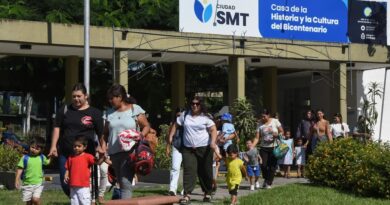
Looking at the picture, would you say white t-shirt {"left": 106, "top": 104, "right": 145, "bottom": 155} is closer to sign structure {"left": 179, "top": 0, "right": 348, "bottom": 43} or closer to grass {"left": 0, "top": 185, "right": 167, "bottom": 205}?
grass {"left": 0, "top": 185, "right": 167, "bottom": 205}

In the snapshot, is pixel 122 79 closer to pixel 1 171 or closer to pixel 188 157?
pixel 1 171

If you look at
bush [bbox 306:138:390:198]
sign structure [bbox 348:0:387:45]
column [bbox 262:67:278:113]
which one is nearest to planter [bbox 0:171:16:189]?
bush [bbox 306:138:390:198]

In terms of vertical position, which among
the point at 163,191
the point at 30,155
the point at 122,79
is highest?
the point at 122,79

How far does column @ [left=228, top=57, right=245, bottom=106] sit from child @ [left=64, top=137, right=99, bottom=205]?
12401mm

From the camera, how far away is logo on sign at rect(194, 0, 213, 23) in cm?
1901

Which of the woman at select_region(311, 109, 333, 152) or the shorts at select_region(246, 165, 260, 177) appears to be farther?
the woman at select_region(311, 109, 333, 152)

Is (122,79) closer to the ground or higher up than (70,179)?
higher up

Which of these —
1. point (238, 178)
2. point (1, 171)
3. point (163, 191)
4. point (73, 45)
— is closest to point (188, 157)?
point (238, 178)

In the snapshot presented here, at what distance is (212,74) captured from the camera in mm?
28219

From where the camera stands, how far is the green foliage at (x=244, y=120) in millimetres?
18531

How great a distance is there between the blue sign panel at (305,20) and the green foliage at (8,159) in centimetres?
845

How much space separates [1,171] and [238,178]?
5.64 metres

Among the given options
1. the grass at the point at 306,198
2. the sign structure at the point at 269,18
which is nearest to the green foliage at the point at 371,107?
the sign structure at the point at 269,18

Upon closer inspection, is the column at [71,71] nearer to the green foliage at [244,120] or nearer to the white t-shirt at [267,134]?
the green foliage at [244,120]
